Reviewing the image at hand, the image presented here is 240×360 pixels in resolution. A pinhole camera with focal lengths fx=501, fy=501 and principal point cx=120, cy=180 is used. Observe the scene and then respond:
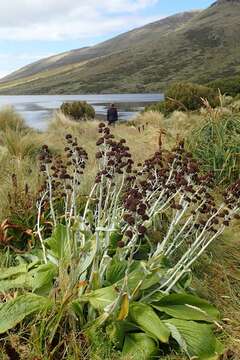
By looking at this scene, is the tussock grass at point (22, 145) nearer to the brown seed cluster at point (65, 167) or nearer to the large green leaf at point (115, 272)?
the brown seed cluster at point (65, 167)

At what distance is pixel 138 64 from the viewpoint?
518 ft

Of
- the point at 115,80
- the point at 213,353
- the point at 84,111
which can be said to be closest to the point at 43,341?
the point at 213,353

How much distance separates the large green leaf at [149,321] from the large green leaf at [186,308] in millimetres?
143

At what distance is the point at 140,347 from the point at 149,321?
0.51ft

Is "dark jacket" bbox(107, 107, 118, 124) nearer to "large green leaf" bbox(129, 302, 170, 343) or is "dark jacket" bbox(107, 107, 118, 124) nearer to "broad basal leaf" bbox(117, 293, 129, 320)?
"large green leaf" bbox(129, 302, 170, 343)

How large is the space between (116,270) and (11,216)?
1565 mm

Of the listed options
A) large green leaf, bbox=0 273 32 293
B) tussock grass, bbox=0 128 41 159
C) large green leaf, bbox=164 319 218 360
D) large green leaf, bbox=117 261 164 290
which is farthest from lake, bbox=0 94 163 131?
large green leaf, bbox=164 319 218 360

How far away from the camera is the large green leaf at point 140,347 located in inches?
112

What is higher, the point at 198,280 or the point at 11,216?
the point at 11,216

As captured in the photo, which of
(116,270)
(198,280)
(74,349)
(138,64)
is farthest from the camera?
(138,64)

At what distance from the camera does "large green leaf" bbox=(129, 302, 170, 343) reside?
2.84 meters

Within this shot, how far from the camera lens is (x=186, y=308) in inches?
125

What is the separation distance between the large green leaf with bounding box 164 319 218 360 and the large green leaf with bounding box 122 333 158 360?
15 centimetres

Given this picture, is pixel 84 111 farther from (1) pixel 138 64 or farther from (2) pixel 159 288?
(1) pixel 138 64
